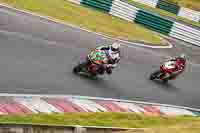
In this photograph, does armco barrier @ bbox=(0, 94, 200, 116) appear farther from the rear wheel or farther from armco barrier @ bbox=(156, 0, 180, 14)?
armco barrier @ bbox=(156, 0, 180, 14)

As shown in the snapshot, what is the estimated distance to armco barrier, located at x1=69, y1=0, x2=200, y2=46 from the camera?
33000 millimetres

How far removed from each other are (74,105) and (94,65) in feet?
11.9

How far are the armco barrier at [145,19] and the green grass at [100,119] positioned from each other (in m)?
16.7

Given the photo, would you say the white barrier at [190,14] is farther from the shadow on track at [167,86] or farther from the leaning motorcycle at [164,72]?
the leaning motorcycle at [164,72]

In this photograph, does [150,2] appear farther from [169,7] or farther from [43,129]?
[43,129]

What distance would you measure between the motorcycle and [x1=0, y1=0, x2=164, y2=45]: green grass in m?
8.68

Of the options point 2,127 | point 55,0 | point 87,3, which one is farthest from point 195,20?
point 2,127

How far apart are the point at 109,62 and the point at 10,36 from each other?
14.5 ft

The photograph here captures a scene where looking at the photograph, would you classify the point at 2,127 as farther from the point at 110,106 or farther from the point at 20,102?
the point at 110,106

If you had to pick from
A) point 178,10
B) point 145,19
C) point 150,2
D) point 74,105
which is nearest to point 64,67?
point 74,105

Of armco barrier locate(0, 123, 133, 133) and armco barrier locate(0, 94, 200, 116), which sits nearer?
armco barrier locate(0, 123, 133, 133)

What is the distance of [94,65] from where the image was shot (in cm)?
1894

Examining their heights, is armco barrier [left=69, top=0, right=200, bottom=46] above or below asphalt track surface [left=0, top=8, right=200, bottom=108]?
above

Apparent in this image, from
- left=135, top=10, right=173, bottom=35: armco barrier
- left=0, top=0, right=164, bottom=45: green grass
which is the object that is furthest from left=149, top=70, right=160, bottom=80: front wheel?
left=135, top=10, right=173, bottom=35: armco barrier
